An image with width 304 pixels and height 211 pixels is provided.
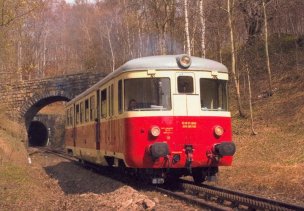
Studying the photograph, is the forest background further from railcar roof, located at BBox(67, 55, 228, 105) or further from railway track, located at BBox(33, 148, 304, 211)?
railcar roof, located at BBox(67, 55, 228, 105)

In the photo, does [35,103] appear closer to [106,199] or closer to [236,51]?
[236,51]

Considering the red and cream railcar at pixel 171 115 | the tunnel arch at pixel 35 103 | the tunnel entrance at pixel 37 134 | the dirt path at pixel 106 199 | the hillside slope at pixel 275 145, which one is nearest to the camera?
the dirt path at pixel 106 199

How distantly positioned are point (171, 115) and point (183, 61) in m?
1.38

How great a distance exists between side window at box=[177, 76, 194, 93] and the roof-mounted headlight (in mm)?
286

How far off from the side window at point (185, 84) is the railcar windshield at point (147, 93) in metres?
0.28

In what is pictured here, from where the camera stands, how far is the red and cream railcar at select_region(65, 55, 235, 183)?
11.2 m

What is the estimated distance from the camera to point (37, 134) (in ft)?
188

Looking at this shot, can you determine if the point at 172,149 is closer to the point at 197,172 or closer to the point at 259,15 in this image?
the point at 197,172

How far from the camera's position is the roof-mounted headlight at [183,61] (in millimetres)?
11672

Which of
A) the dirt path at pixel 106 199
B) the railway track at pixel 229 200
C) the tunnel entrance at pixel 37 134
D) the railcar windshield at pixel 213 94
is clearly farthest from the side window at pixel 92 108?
the tunnel entrance at pixel 37 134

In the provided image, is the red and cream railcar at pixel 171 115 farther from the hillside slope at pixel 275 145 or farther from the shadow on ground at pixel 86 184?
the hillside slope at pixel 275 145

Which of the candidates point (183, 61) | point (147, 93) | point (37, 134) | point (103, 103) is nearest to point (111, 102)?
point (103, 103)

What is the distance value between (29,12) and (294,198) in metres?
12.8

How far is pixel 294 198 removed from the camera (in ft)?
35.1
